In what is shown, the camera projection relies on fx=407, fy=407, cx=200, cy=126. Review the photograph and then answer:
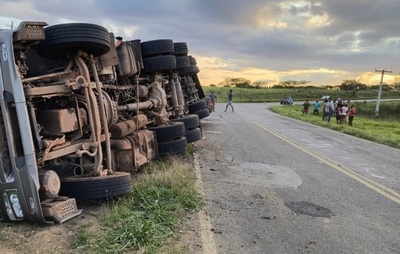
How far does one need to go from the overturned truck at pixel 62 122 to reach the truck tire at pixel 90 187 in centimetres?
1

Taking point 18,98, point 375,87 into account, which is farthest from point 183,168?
point 375,87

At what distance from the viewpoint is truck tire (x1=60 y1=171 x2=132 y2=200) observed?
4.44 m

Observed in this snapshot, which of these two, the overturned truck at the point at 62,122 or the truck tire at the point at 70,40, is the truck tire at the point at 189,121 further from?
the truck tire at the point at 70,40

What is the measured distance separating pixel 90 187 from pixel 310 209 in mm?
2814

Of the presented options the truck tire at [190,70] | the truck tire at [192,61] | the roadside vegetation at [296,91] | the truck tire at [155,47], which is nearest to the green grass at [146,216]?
the truck tire at [155,47]

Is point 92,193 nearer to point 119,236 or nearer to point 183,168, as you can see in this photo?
point 119,236

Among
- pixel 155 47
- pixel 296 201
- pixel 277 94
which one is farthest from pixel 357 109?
pixel 296 201

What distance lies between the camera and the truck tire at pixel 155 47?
7590 millimetres

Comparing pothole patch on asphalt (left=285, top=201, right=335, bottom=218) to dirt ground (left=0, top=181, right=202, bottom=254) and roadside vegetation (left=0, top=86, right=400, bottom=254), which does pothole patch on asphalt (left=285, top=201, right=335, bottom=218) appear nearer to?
roadside vegetation (left=0, top=86, right=400, bottom=254)

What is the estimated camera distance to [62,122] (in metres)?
4.21

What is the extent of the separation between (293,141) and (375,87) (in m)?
107

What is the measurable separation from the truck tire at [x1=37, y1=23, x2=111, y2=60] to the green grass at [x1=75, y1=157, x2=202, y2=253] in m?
1.81

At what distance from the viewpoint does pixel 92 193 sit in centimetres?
446

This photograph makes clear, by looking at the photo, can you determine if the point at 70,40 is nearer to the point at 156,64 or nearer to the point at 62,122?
the point at 62,122
